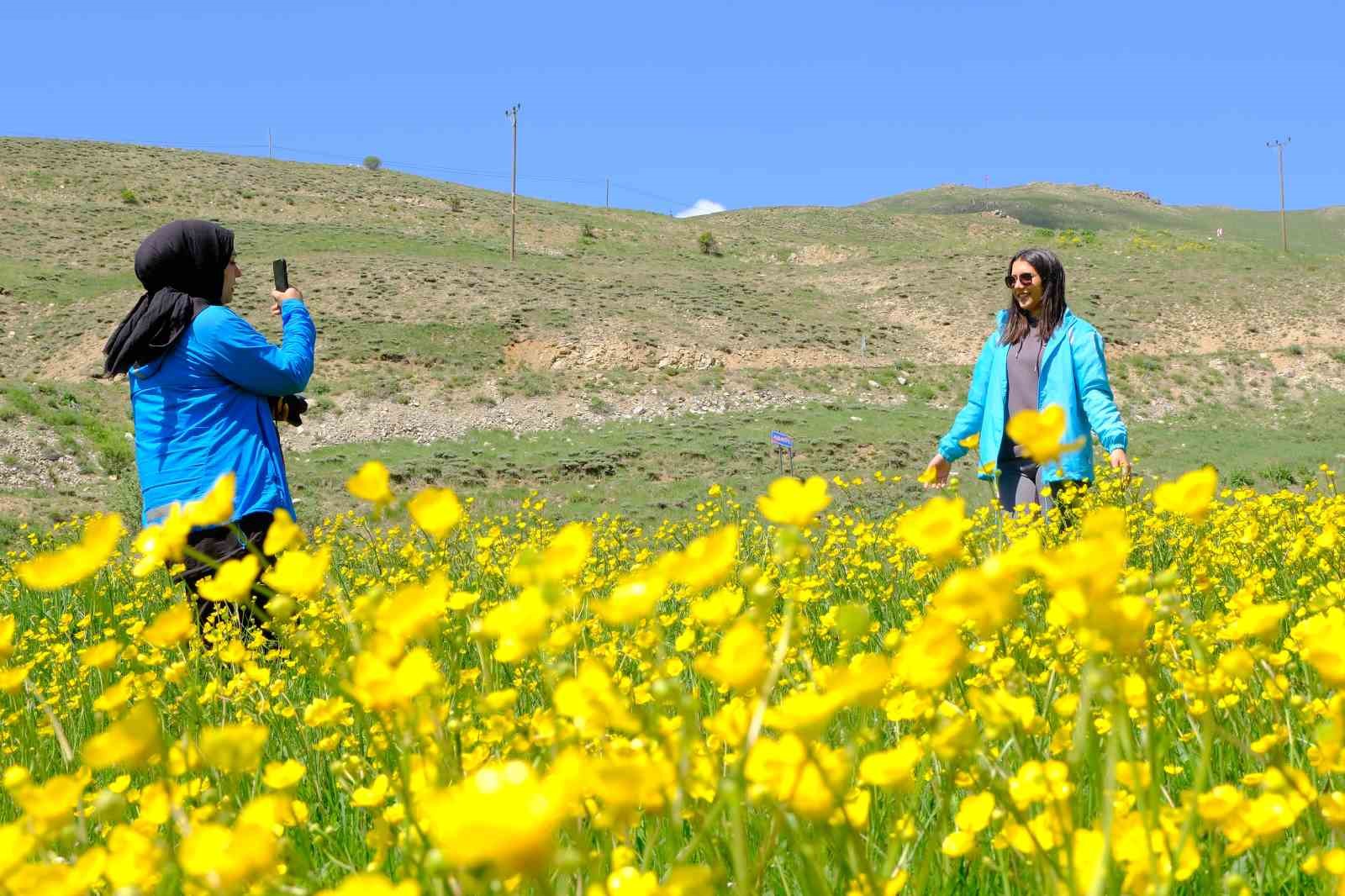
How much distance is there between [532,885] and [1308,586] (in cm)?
316

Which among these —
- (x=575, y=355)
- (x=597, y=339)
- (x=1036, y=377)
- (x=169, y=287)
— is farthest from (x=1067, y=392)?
(x=597, y=339)

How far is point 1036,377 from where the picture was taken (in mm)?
4367

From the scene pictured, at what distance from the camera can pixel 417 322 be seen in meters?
25.0

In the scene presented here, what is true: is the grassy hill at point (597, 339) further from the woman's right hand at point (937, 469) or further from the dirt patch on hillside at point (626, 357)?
the woman's right hand at point (937, 469)

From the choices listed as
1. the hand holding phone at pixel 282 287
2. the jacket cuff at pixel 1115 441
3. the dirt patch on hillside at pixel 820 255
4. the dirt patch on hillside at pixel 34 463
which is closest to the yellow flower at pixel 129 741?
the hand holding phone at pixel 282 287

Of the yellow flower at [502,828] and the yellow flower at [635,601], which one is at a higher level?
the yellow flower at [635,601]

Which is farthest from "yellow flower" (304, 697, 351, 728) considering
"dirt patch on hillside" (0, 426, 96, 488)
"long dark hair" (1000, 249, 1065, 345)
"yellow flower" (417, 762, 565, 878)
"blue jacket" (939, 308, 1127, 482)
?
"dirt patch on hillside" (0, 426, 96, 488)

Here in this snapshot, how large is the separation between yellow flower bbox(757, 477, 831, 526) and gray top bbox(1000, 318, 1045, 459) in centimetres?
356

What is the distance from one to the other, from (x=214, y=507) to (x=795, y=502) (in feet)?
1.88

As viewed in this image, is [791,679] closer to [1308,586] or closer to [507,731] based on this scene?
[507,731]

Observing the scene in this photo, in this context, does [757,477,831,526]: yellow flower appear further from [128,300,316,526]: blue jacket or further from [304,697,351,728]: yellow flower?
[128,300,316,526]: blue jacket

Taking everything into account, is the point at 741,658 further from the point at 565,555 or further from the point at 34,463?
the point at 34,463

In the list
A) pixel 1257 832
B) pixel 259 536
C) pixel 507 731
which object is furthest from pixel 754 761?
pixel 259 536

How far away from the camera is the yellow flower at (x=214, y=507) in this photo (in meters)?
1.03
